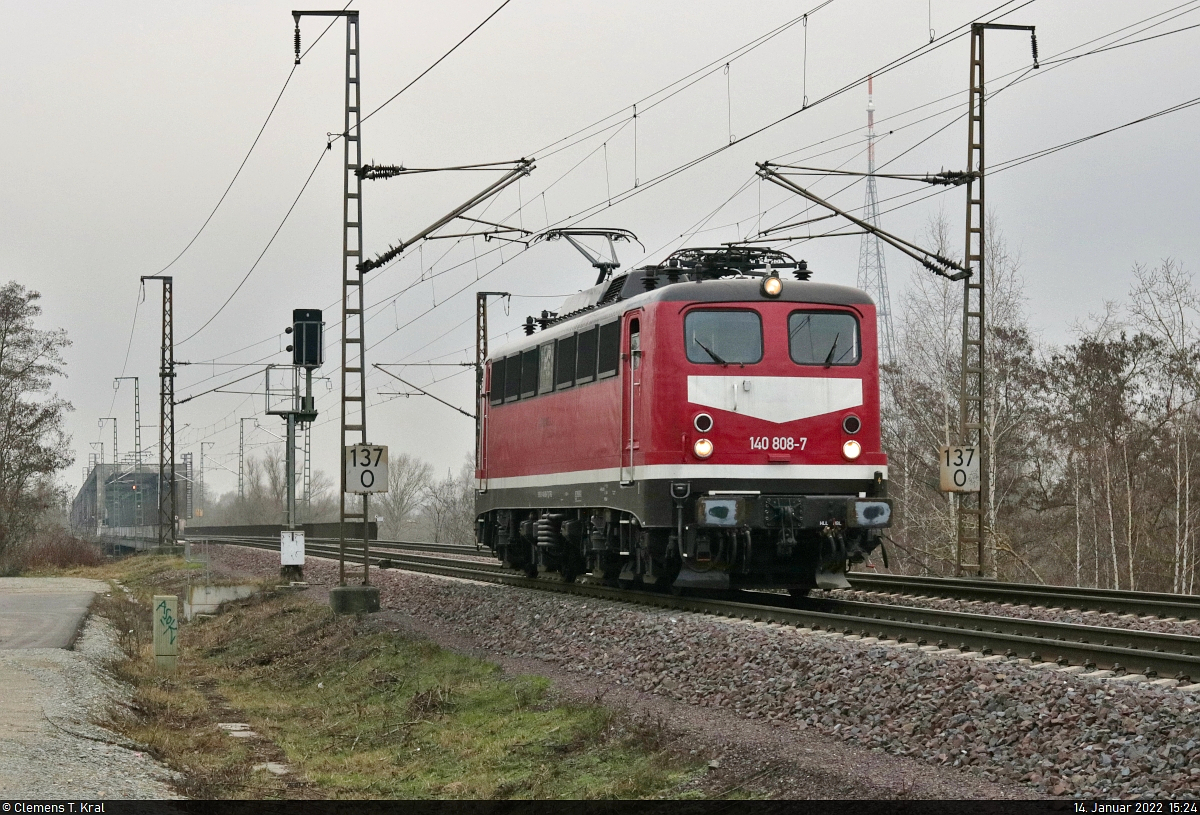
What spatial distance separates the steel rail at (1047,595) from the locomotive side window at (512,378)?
19.2 ft

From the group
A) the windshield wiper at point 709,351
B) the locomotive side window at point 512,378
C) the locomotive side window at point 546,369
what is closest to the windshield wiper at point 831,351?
the windshield wiper at point 709,351

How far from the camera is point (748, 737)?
9.64m

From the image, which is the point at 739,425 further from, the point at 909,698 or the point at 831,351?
the point at 909,698

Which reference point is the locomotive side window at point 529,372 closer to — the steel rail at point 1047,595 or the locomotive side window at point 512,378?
the locomotive side window at point 512,378

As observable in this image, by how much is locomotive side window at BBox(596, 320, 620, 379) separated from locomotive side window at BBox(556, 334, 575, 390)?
1.20 meters

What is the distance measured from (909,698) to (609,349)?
27.5 feet

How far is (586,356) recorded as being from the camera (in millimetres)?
18297

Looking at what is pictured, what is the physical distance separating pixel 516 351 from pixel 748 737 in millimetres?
12637

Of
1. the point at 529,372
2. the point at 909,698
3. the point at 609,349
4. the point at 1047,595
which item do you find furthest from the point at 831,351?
the point at 909,698

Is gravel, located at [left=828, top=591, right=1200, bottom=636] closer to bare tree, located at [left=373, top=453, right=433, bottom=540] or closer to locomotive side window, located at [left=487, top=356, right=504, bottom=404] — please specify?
locomotive side window, located at [left=487, top=356, right=504, bottom=404]

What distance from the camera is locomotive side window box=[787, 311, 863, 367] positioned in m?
16.1

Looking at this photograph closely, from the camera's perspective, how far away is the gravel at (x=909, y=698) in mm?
7805

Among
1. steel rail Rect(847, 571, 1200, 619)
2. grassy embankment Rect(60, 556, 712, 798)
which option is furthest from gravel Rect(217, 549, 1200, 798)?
steel rail Rect(847, 571, 1200, 619)

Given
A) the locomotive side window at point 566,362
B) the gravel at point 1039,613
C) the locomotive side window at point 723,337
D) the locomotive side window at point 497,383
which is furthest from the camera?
the locomotive side window at point 497,383
